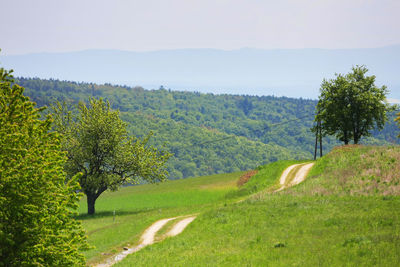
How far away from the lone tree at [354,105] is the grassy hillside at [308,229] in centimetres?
2183

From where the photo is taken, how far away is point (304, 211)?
105ft

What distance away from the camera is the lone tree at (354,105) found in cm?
6688

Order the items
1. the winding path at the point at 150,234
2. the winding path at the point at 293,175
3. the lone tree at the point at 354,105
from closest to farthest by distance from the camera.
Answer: the winding path at the point at 150,234
the winding path at the point at 293,175
the lone tree at the point at 354,105

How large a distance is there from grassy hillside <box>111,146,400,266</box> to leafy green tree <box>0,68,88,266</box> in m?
8.04

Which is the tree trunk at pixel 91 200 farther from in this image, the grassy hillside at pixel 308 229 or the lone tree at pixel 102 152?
the grassy hillside at pixel 308 229

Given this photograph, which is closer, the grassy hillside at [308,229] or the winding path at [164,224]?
the grassy hillside at [308,229]

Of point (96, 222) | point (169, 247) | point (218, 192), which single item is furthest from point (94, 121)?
point (169, 247)

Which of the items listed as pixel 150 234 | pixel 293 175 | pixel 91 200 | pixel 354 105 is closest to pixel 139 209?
pixel 91 200

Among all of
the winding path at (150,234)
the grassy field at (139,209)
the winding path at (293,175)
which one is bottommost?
the grassy field at (139,209)

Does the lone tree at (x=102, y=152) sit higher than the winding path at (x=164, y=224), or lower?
higher

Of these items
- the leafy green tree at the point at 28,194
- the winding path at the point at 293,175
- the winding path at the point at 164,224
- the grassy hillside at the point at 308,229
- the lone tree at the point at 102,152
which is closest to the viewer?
the leafy green tree at the point at 28,194

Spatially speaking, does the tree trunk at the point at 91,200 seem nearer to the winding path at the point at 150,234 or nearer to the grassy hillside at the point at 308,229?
the winding path at the point at 150,234

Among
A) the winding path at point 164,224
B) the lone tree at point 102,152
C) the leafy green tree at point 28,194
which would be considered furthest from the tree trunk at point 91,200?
the leafy green tree at point 28,194

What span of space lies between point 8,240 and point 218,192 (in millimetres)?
51586
